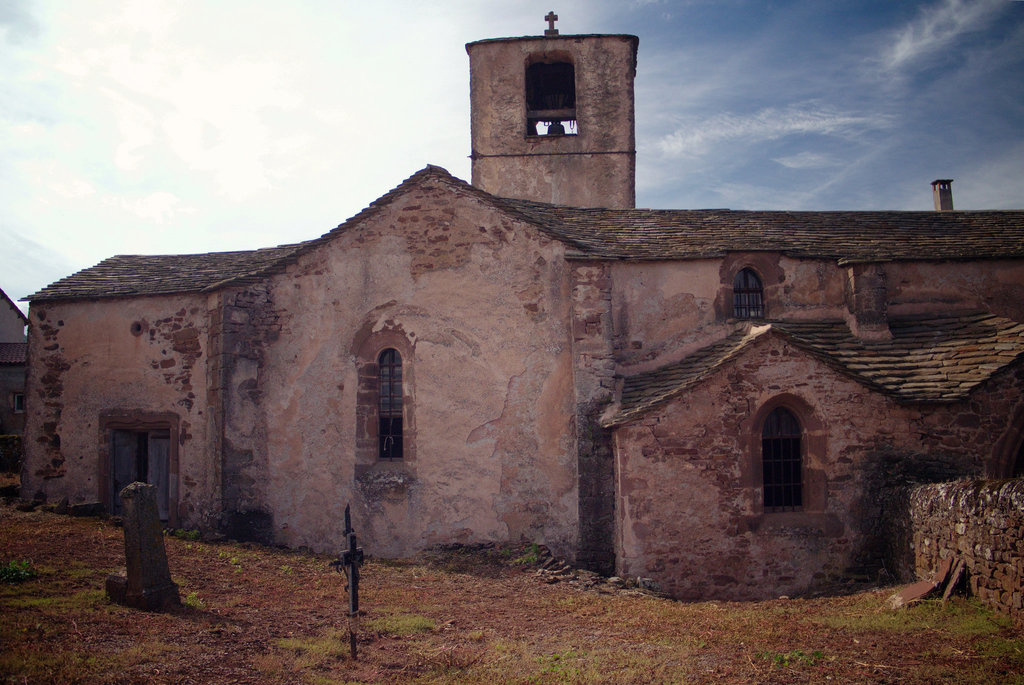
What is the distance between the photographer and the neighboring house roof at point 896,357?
11.5 meters

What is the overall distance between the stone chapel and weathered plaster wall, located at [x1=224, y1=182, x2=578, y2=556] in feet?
0.14

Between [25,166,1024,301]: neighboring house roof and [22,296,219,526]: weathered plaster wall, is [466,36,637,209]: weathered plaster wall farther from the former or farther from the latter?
[22,296,219,526]: weathered plaster wall

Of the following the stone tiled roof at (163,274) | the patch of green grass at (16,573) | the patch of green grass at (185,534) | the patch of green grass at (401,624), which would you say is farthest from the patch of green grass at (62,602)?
the stone tiled roof at (163,274)

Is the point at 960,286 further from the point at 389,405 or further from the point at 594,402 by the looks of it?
the point at 389,405

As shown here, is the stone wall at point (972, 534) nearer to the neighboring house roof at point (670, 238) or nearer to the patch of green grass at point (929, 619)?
the patch of green grass at point (929, 619)

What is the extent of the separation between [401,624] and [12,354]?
3030 cm

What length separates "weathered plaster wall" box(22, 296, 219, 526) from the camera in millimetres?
14164

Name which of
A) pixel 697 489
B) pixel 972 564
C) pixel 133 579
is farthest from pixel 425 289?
pixel 972 564

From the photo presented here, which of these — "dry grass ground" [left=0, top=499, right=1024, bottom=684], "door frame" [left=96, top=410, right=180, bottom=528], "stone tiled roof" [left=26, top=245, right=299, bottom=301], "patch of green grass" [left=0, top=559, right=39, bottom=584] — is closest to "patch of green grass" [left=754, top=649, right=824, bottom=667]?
"dry grass ground" [left=0, top=499, right=1024, bottom=684]

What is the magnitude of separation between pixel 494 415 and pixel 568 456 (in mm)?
1596

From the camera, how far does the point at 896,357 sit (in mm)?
12820

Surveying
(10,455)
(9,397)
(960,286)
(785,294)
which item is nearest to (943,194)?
(960,286)

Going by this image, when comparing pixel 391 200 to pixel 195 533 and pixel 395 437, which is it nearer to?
pixel 395 437

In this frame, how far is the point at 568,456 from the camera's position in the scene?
489 inches
